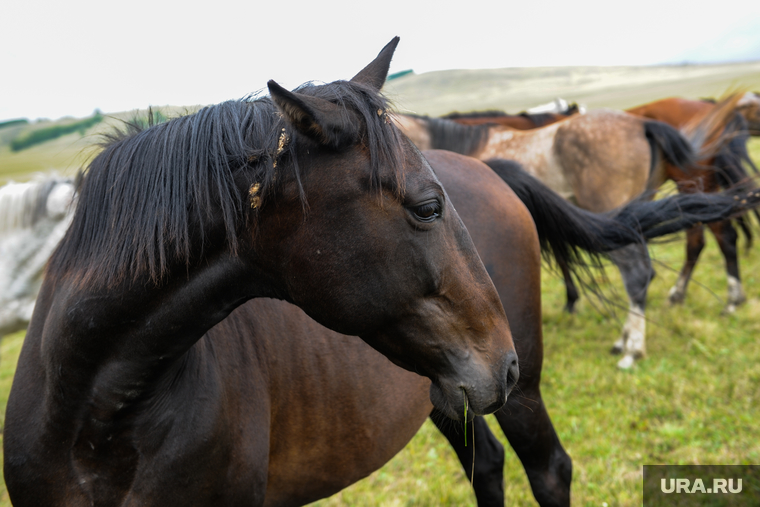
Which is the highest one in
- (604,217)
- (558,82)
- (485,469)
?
A: (604,217)

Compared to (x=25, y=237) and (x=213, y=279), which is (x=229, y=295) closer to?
(x=213, y=279)

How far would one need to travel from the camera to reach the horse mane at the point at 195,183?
1247 mm

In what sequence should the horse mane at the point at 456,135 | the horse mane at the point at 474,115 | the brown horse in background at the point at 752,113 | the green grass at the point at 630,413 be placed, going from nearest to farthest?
the green grass at the point at 630,413 → the horse mane at the point at 456,135 → the brown horse in background at the point at 752,113 → the horse mane at the point at 474,115

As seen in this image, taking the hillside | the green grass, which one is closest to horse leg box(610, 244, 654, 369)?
the green grass

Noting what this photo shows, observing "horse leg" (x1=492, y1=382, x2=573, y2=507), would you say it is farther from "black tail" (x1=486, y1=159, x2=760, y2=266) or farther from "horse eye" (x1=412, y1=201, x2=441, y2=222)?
"horse eye" (x1=412, y1=201, x2=441, y2=222)

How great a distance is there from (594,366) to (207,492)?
448cm

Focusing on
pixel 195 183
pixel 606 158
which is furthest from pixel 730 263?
pixel 195 183

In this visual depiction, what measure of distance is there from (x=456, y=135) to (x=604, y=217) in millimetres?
4364

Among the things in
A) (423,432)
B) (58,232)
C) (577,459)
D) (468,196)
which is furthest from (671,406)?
(58,232)

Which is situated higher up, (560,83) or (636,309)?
(636,309)

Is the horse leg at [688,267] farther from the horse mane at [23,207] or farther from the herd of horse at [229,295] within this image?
the horse mane at [23,207]

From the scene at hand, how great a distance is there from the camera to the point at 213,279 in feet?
4.30

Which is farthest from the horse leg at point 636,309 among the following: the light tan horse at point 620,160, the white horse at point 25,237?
the white horse at point 25,237

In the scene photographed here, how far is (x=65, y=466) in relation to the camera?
1.41 m
